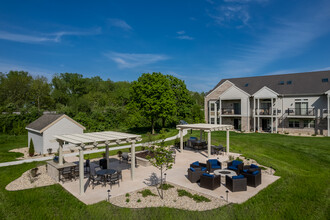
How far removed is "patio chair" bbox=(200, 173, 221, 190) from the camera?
1099cm

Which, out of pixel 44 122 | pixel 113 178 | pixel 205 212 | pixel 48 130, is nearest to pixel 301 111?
pixel 205 212

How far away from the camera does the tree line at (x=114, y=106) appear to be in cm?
3228

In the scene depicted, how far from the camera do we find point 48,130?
2069 cm

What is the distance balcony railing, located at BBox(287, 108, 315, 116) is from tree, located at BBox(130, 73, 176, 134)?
17888 millimetres

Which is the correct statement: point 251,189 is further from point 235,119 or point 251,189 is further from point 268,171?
point 235,119

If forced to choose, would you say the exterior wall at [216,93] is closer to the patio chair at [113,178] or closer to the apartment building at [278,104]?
the apartment building at [278,104]

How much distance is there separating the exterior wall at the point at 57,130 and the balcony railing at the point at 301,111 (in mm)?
29913

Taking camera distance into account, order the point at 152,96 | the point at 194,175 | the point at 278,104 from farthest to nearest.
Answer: the point at 278,104
the point at 152,96
the point at 194,175

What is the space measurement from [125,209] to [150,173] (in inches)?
205

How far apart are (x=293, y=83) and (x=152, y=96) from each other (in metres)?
22.9

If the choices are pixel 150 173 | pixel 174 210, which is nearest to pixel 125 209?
pixel 174 210

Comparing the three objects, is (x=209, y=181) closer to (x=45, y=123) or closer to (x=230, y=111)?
(x=45, y=123)

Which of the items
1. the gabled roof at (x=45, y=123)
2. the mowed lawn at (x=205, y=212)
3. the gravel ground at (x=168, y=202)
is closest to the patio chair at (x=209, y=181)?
the gravel ground at (x=168, y=202)

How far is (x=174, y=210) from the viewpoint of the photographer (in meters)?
8.76
